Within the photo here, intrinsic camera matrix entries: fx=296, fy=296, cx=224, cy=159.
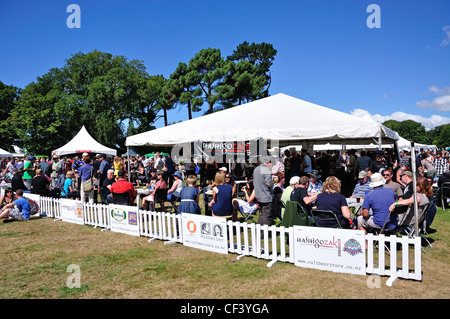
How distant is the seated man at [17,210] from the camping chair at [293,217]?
7.81m

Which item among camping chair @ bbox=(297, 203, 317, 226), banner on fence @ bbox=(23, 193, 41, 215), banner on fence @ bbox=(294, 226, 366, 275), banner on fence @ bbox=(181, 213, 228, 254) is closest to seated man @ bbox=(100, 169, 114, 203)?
banner on fence @ bbox=(23, 193, 41, 215)

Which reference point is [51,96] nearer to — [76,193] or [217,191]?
[76,193]

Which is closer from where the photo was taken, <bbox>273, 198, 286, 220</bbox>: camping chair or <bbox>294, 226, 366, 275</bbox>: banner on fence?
<bbox>294, 226, 366, 275</bbox>: banner on fence

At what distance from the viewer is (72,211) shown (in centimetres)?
830

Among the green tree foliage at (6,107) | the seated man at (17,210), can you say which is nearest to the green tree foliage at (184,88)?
the green tree foliage at (6,107)

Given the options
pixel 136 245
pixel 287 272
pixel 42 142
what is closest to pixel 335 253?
pixel 287 272

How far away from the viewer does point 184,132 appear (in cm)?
851

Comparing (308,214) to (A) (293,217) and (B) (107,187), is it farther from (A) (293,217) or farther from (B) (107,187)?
(B) (107,187)

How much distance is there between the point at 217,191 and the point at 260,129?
2.21 meters

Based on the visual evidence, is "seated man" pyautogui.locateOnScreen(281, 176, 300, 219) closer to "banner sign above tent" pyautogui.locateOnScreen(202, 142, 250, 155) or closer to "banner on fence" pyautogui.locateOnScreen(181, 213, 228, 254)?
"banner on fence" pyautogui.locateOnScreen(181, 213, 228, 254)

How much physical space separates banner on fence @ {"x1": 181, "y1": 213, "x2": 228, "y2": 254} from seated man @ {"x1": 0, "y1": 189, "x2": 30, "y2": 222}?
583 centimetres

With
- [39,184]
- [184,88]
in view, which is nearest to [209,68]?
[184,88]

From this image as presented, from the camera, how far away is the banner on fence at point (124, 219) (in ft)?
22.0

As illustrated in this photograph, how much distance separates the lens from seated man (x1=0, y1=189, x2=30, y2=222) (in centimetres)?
852
